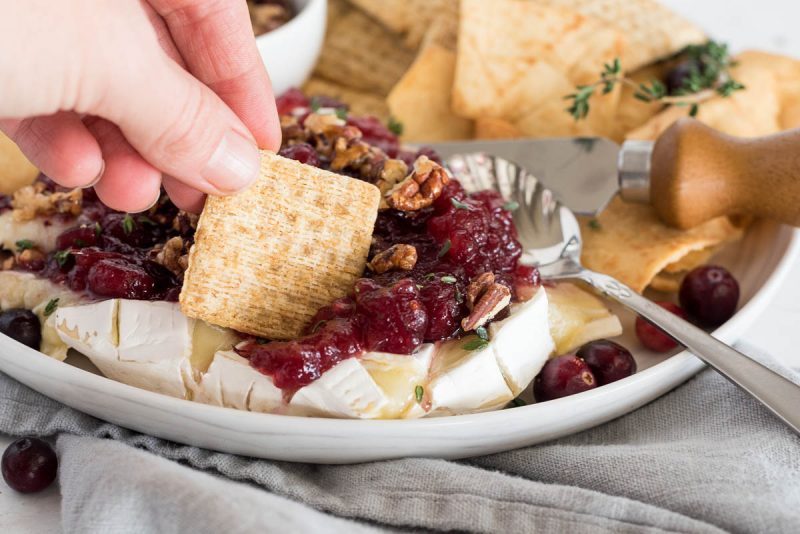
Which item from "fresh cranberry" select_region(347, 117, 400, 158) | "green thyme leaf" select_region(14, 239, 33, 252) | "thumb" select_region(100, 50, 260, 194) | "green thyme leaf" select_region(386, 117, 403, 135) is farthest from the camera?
"green thyme leaf" select_region(386, 117, 403, 135)

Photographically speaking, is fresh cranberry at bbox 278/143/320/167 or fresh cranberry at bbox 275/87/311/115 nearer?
fresh cranberry at bbox 278/143/320/167

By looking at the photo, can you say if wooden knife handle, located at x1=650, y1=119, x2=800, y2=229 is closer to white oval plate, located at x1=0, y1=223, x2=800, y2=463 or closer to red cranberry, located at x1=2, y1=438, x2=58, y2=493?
white oval plate, located at x1=0, y1=223, x2=800, y2=463

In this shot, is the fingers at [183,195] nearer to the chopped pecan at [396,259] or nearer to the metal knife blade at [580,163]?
the chopped pecan at [396,259]

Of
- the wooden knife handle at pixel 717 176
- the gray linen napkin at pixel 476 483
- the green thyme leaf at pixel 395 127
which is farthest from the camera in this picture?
the green thyme leaf at pixel 395 127

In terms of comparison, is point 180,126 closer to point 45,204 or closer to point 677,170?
point 45,204

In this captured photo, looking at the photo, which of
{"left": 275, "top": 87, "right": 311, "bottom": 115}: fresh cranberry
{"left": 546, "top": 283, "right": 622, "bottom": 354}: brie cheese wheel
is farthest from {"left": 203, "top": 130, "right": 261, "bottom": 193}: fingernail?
{"left": 275, "top": 87, "right": 311, "bottom": 115}: fresh cranberry

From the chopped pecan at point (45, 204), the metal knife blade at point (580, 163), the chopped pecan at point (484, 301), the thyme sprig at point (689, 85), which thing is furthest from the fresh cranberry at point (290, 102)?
the chopped pecan at point (484, 301)
